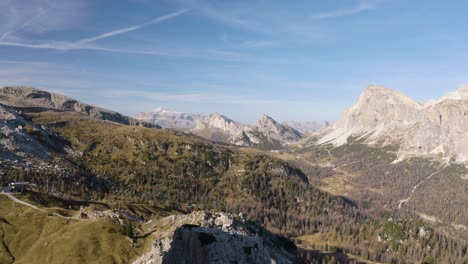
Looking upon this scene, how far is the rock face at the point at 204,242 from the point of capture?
106m

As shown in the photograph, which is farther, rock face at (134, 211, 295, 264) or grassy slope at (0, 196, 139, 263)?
grassy slope at (0, 196, 139, 263)

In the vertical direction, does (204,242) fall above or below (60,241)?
above

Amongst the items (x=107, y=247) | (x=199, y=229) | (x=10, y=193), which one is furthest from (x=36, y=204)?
(x=199, y=229)

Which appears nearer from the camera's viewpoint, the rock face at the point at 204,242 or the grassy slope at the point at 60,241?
the rock face at the point at 204,242

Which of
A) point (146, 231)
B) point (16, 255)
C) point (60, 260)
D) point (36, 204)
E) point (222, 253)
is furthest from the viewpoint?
point (36, 204)

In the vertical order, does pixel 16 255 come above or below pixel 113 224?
below

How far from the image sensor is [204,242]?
129750 millimetres

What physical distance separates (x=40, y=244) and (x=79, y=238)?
50.1 ft

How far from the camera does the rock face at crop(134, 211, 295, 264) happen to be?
346 feet

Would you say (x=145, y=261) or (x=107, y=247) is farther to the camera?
(x=107, y=247)

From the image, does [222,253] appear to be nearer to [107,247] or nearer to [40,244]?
[107,247]

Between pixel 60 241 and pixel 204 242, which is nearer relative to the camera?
pixel 60 241

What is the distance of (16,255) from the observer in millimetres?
125250

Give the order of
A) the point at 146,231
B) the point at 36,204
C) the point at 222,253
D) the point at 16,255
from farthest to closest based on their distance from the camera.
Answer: the point at 36,204 → the point at 146,231 → the point at 222,253 → the point at 16,255
